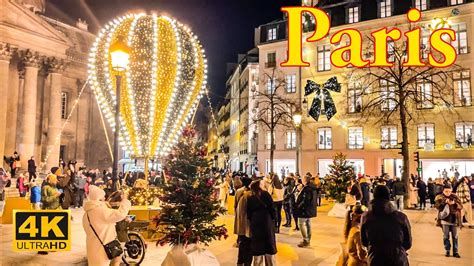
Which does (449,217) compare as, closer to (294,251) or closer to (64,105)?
(294,251)

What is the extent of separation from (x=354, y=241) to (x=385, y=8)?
37356 mm

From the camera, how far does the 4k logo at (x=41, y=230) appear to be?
8297 millimetres

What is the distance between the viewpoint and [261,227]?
7.37 m

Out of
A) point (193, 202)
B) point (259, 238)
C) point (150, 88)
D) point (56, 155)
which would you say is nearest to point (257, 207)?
point (259, 238)

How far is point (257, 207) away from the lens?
745cm

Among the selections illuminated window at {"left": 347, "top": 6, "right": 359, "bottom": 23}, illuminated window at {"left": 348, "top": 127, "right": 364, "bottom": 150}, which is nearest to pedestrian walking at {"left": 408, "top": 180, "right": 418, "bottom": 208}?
illuminated window at {"left": 348, "top": 127, "right": 364, "bottom": 150}

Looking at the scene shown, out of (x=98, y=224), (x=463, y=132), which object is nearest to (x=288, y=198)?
(x=98, y=224)

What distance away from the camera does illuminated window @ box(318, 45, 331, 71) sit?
139ft

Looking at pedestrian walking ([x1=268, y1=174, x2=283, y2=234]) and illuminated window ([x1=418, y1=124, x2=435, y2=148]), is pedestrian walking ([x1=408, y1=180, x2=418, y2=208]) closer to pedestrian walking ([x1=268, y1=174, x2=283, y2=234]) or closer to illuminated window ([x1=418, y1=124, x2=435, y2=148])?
pedestrian walking ([x1=268, y1=174, x2=283, y2=234])

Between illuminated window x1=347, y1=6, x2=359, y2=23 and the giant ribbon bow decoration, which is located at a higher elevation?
illuminated window x1=347, y1=6, x2=359, y2=23

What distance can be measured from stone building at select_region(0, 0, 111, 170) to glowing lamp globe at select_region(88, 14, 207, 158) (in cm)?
1864

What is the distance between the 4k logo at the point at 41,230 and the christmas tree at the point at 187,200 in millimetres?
1940

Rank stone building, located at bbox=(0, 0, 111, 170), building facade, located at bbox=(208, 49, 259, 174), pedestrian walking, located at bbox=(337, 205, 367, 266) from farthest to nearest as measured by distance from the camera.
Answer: building facade, located at bbox=(208, 49, 259, 174) → stone building, located at bbox=(0, 0, 111, 170) → pedestrian walking, located at bbox=(337, 205, 367, 266)

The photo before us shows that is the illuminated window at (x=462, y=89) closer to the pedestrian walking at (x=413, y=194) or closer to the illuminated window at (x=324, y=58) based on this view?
the illuminated window at (x=324, y=58)
